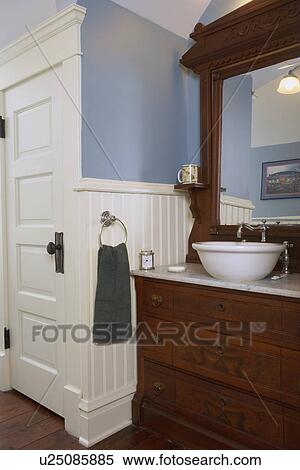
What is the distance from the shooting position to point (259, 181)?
2.06 metres

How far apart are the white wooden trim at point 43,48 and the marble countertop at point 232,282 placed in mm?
1112

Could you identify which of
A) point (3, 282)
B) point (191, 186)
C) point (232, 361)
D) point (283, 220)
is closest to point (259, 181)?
point (283, 220)

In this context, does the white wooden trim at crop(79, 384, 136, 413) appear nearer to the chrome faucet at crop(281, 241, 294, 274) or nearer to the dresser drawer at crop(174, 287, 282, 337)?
the dresser drawer at crop(174, 287, 282, 337)

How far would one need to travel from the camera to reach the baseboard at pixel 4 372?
8.11 ft

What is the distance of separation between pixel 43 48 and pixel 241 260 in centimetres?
145

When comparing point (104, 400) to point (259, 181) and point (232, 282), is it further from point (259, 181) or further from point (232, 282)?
point (259, 181)

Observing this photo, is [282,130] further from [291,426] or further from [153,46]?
[291,426]

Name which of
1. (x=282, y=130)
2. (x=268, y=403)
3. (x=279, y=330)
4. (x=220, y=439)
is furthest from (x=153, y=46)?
(x=220, y=439)

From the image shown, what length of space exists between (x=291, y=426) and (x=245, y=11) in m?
1.94

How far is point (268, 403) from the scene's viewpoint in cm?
157

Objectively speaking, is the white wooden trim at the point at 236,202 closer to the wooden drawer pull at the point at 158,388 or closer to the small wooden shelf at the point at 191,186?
the small wooden shelf at the point at 191,186

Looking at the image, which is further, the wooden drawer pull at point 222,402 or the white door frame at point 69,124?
the white door frame at point 69,124

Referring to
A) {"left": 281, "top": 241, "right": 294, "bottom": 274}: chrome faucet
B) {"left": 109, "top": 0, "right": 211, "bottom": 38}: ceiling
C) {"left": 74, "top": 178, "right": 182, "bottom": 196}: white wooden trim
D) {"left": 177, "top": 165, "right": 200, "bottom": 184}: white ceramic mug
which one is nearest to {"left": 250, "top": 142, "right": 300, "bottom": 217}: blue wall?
{"left": 281, "top": 241, "right": 294, "bottom": 274}: chrome faucet

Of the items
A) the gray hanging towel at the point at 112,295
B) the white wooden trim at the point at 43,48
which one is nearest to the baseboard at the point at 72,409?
the gray hanging towel at the point at 112,295
